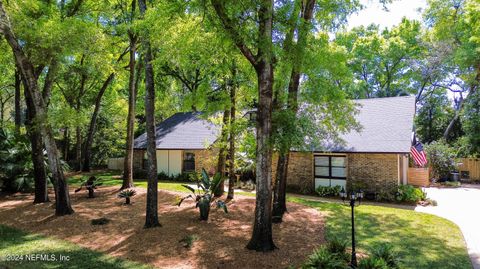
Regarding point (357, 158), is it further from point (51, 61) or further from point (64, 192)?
point (51, 61)

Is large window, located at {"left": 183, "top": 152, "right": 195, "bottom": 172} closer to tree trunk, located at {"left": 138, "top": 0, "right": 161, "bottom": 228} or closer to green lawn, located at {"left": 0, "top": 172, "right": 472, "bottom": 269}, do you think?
green lawn, located at {"left": 0, "top": 172, "right": 472, "bottom": 269}

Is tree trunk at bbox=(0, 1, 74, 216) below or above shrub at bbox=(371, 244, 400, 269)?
above

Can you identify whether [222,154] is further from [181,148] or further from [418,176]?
[418,176]

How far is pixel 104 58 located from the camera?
514 inches

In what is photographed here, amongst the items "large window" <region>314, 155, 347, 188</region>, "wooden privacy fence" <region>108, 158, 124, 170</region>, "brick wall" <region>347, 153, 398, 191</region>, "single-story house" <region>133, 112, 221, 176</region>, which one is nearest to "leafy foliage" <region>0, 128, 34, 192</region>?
"single-story house" <region>133, 112, 221, 176</region>

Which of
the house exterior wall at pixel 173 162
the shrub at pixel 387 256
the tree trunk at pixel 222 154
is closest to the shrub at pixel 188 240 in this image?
the shrub at pixel 387 256

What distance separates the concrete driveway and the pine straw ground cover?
13.1ft

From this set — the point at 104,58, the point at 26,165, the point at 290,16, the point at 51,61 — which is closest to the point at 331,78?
the point at 290,16

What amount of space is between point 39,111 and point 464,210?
15.8 metres

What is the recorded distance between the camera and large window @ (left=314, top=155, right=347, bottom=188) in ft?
54.8

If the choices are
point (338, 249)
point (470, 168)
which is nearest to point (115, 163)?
point (338, 249)

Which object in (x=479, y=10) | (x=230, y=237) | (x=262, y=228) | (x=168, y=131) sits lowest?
(x=230, y=237)

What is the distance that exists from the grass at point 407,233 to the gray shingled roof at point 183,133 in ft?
35.9

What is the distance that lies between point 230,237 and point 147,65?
523 centimetres
